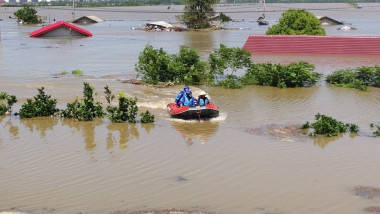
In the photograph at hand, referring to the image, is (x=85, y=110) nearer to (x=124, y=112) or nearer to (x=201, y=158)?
(x=124, y=112)

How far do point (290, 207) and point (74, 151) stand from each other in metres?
5.93

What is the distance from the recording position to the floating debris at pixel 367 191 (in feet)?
34.5

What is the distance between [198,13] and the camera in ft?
194

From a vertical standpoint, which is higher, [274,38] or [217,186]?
[274,38]

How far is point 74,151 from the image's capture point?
13398 mm

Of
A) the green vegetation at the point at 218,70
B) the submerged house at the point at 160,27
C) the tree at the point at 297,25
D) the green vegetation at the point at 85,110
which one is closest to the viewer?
the green vegetation at the point at 85,110

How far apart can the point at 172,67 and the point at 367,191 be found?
41.9ft

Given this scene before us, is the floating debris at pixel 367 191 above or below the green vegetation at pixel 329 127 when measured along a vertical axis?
below

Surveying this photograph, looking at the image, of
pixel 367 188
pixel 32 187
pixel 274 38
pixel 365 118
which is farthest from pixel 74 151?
pixel 274 38

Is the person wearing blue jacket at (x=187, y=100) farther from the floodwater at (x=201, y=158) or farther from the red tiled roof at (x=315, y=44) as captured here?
the red tiled roof at (x=315, y=44)

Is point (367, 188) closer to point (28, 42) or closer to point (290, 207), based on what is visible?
point (290, 207)

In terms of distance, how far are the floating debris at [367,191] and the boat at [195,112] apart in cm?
624

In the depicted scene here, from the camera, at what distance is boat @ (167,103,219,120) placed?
16.2 meters

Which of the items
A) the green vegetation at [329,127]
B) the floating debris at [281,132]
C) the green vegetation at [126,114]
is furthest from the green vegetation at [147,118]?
the green vegetation at [329,127]
